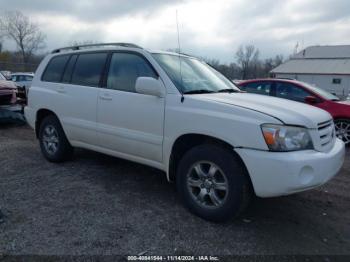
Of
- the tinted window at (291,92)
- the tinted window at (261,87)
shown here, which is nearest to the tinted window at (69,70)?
the tinted window at (261,87)

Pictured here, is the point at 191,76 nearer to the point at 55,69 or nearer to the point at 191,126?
the point at 191,126

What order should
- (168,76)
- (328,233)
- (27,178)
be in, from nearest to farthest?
(328,233)
(168,76)
(27,178)

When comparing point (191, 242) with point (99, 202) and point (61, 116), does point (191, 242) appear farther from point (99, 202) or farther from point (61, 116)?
point (61, 116)

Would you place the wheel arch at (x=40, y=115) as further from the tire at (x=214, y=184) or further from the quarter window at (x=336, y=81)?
the quarter window at (x=336, y=81)

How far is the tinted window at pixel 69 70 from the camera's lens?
4981 millimetres

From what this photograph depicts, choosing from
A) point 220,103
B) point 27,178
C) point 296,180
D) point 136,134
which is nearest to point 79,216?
point 136,134

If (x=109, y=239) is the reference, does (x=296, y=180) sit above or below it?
above

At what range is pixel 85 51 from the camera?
4.90m

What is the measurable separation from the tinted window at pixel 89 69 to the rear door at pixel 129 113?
0.21 metres

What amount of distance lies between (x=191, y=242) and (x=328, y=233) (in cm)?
144

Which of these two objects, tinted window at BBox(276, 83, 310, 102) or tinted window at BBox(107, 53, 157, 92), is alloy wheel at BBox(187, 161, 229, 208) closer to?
tinted window at BBox(107, 53, 157, 92)

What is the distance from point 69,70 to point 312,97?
5533 mm

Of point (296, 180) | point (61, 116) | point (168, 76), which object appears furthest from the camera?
point (61, 116)

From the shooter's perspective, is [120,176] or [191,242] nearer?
[191,242]
